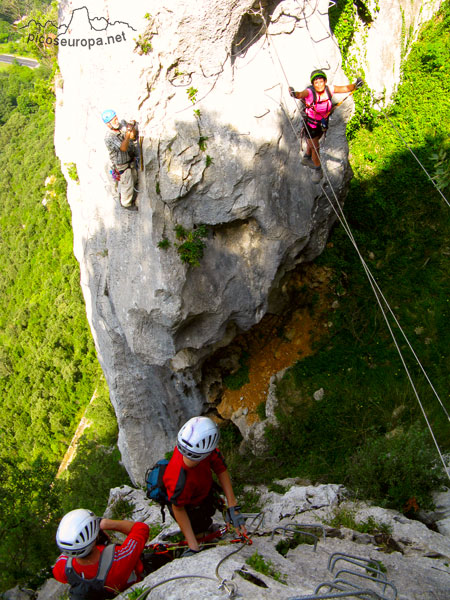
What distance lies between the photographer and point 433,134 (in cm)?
1162

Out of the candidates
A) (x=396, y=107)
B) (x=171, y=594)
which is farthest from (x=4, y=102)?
(x=171, y=594)

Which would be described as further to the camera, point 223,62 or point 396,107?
point 396,107

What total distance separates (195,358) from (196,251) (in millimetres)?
2971

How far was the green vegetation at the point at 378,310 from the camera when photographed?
9438 millimetres

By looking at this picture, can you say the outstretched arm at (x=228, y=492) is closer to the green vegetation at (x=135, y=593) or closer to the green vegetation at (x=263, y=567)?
the green vegetation at (x=263, y=567)

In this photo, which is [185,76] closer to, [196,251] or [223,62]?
[223,62]

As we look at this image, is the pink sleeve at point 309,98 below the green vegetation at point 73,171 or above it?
below

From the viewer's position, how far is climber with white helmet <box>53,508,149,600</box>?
390 cm

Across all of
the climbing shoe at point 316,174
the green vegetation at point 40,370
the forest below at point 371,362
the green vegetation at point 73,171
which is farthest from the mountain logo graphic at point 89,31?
the climbing shoe at point 316,174

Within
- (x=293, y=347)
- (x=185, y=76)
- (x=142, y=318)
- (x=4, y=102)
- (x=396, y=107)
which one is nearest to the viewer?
(x=185, y=76)

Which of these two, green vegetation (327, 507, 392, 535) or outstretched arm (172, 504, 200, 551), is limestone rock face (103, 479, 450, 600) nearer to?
green vegetation (327, 507, 392, 535)

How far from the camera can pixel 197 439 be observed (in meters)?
4.10

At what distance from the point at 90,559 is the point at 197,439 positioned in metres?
1.50

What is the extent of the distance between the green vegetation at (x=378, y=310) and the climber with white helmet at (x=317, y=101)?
144cm
